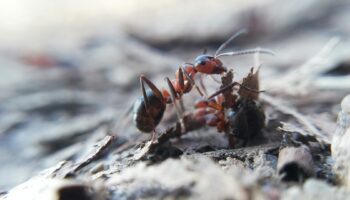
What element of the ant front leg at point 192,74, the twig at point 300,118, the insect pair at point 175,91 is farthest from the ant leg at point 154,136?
the twig at point 300,118

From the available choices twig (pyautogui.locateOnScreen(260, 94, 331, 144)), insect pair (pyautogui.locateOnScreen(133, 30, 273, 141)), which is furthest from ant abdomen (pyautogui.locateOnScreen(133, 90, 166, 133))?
twig (pyautogui.locateOnScreen(260, 94, 331, 144))

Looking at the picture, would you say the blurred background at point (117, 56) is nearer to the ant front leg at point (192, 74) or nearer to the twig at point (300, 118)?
the twig at point (300, 118)

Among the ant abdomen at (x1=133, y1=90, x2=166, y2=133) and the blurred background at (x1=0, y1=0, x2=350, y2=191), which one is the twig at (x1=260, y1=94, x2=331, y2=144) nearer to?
the blurred background at (x1=0, y1=0, x2=350, y2=191)

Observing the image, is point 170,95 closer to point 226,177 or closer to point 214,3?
point 226,177

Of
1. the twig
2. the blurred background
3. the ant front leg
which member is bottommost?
the twig

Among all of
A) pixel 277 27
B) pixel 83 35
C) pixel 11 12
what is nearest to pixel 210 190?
pixel 277 27
